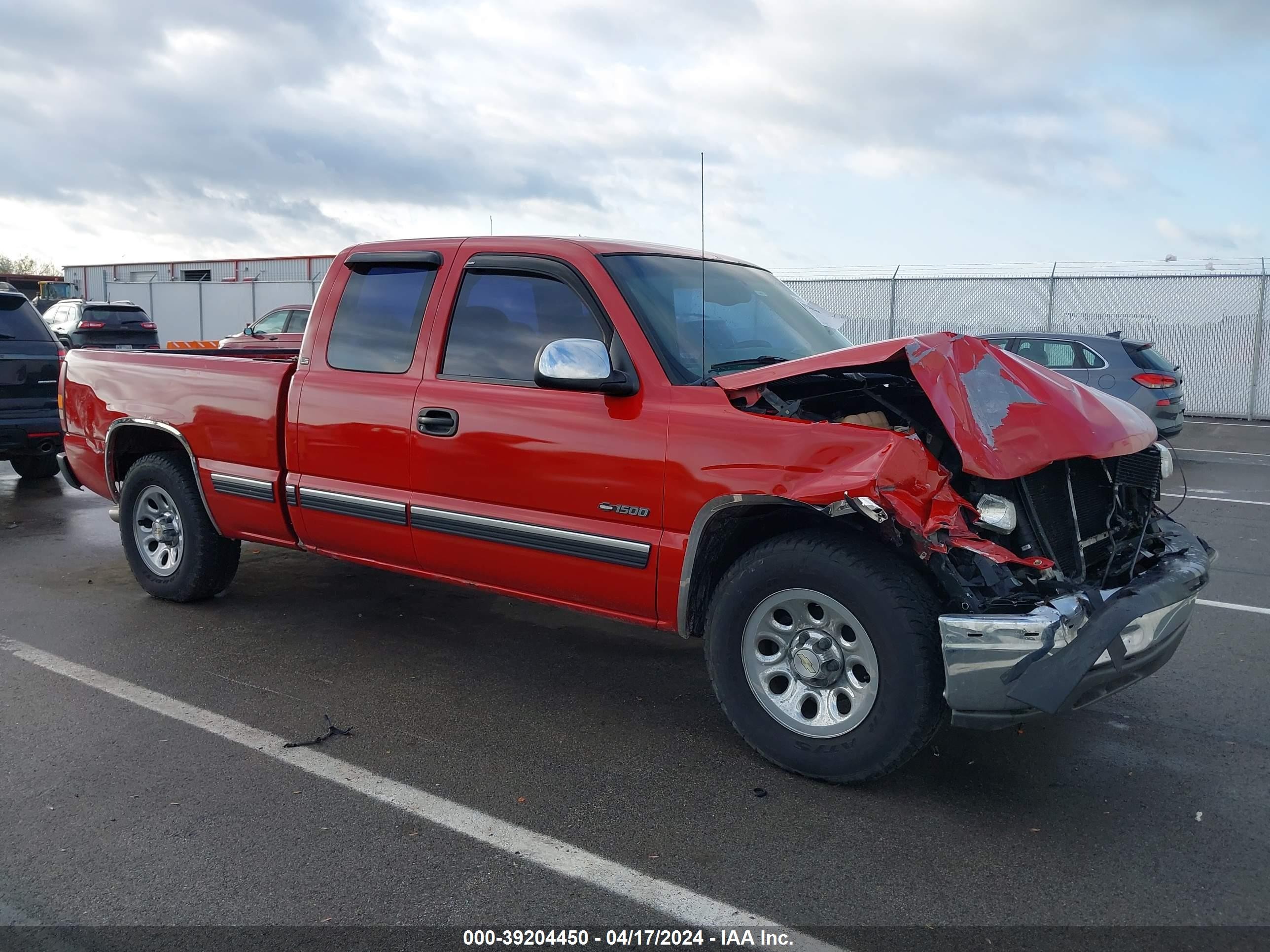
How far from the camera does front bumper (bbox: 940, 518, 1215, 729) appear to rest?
10.1 feet

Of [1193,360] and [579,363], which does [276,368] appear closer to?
[579,363]

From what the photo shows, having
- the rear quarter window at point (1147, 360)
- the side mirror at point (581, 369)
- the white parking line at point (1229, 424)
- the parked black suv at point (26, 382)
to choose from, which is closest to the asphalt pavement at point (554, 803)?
the side mirror at point (581, 369)

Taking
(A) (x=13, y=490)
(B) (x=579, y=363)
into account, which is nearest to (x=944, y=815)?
(B) (x=579, y=363)

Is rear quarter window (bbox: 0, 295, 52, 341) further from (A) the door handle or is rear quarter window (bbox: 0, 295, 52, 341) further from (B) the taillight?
(B) the taillight

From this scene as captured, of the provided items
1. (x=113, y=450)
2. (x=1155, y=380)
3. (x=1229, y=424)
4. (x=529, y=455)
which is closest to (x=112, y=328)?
(x=113, y=450)

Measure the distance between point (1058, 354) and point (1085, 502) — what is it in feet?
31.4

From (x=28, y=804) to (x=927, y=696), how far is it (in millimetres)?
2990

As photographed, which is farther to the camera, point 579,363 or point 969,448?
point 579,363

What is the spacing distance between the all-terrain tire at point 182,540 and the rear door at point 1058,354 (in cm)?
964

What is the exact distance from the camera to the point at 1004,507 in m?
3.34

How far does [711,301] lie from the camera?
439 cm

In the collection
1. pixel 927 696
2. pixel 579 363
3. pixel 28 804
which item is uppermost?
pixel 579 363

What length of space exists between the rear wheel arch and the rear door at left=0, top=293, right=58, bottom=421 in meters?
7.31

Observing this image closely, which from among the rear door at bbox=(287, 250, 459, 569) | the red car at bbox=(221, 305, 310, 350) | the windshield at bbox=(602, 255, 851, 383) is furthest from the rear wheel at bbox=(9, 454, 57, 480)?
the windshield at bbox=(602, 255, 851, 383)
